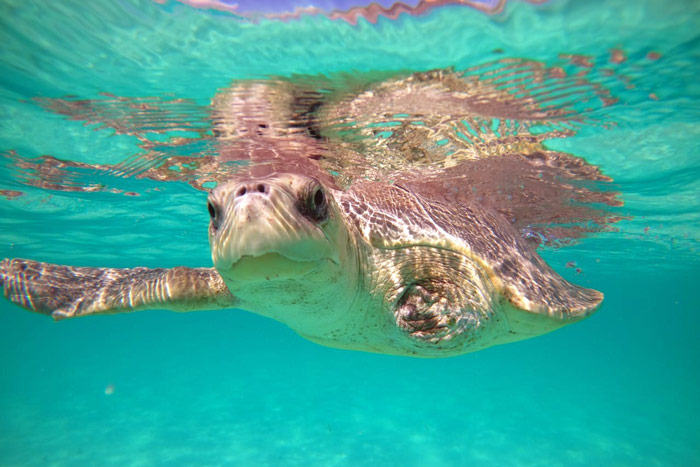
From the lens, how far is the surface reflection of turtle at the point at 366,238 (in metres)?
2.46

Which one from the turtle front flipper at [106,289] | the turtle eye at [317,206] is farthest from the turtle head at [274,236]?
the turtle front flipper at [106,289]

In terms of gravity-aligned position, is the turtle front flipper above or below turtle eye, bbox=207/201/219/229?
below

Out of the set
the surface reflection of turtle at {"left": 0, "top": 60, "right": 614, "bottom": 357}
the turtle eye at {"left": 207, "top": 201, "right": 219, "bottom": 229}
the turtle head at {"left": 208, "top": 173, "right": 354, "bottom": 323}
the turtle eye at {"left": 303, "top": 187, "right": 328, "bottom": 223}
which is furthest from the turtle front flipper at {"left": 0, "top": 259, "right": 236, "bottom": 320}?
the turtle eye at {"left": 303, "top": 187, "right": 328, "bottom": 223}

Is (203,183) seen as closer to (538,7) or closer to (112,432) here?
(538,7)

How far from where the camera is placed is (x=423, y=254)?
420 cm

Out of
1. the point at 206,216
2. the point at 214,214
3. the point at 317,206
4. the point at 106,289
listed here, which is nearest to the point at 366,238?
the point at 317,206

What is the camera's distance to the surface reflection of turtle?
2.46 metres

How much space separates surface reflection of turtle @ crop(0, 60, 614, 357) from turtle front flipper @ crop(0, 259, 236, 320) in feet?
0.07

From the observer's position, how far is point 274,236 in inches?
84.2

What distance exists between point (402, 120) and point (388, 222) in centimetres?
328

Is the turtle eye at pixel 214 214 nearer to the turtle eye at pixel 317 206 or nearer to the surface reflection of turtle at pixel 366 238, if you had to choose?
the surface reflection of turtle at pixel 366 238

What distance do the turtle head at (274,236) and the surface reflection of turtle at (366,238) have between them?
0.04 ft

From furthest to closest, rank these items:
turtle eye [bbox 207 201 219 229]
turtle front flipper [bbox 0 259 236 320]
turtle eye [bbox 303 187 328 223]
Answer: turtle front flipper [bbox 0 259 236 320]
turtle eye [bbox 303 187 328 223]
turtle eye [bbox 207 201 219 229]

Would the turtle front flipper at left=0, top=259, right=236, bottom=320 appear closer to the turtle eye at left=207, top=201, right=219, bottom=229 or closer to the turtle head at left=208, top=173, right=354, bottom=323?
the turtle head at left=208, top=173, right=354, bottom=323
